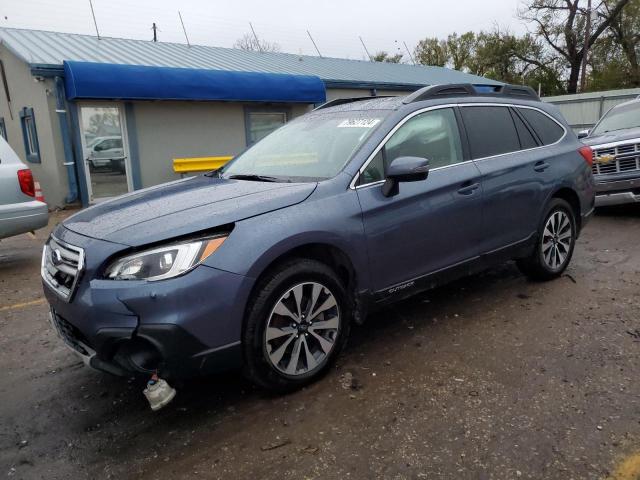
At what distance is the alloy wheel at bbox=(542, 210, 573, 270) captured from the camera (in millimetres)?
4641

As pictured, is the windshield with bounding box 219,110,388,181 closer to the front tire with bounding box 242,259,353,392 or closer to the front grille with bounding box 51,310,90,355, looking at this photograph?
the front tire with bounding box 242,259,353,392

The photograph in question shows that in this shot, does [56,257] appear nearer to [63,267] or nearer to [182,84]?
[63,267]

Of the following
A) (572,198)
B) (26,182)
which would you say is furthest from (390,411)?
(26,182)

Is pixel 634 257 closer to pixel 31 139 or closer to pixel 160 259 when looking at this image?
pixel 160 259

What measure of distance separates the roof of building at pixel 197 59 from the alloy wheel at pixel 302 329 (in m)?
9.71

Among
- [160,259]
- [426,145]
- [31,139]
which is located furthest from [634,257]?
[31,139]

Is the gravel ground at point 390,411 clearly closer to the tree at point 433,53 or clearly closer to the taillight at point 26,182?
the taillight at point 26,182

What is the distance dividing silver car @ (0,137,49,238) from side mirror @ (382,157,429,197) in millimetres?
4813

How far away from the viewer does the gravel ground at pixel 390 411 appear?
7.96ft

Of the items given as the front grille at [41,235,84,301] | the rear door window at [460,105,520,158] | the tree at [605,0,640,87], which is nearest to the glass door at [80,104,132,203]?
the front grille at [41,235,84,301]

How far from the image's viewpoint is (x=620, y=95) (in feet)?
64.8

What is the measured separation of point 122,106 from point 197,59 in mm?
3304

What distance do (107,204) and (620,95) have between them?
2145 cm

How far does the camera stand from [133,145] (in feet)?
38.5
